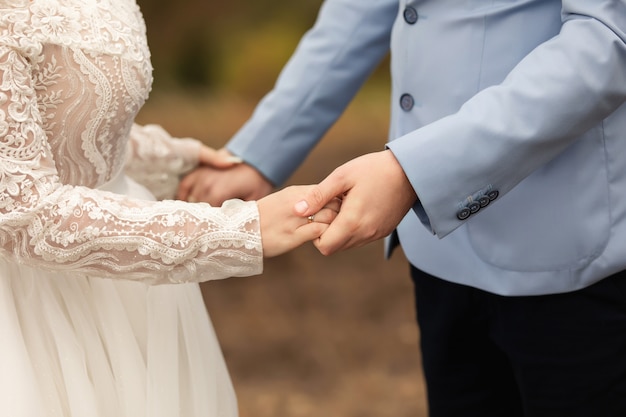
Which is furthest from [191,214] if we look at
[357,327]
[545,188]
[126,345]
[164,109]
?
[164,109]

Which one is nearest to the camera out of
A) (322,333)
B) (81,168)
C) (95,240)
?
(95,240)

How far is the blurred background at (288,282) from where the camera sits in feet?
8.75

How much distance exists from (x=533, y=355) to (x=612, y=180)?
28 centimetres

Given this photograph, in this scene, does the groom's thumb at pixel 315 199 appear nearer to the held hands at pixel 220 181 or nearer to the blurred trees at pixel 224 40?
the held hands at pixel 220 181

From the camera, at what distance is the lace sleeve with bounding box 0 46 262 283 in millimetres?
987

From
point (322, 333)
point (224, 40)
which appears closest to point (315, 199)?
point (322, 333)

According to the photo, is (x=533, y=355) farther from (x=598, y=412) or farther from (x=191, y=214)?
(x=191, y=214)

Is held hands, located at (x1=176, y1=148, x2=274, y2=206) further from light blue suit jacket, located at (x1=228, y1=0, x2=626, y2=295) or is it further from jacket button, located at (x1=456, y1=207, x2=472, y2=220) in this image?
jacket button, located at (x1=456, y1=207, x2=472, y2=220)

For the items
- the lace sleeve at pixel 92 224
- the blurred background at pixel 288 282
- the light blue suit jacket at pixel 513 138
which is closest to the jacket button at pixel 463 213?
the light blue suit jacket at pixel 513 138

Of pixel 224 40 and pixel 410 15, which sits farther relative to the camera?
pixel 224 40

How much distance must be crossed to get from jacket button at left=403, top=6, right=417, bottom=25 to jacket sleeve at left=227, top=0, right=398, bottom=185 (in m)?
0.21

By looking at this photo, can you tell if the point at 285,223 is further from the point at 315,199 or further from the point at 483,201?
the point at 483,201

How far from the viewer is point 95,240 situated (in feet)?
3.33

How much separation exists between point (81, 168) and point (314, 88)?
1.63ft
